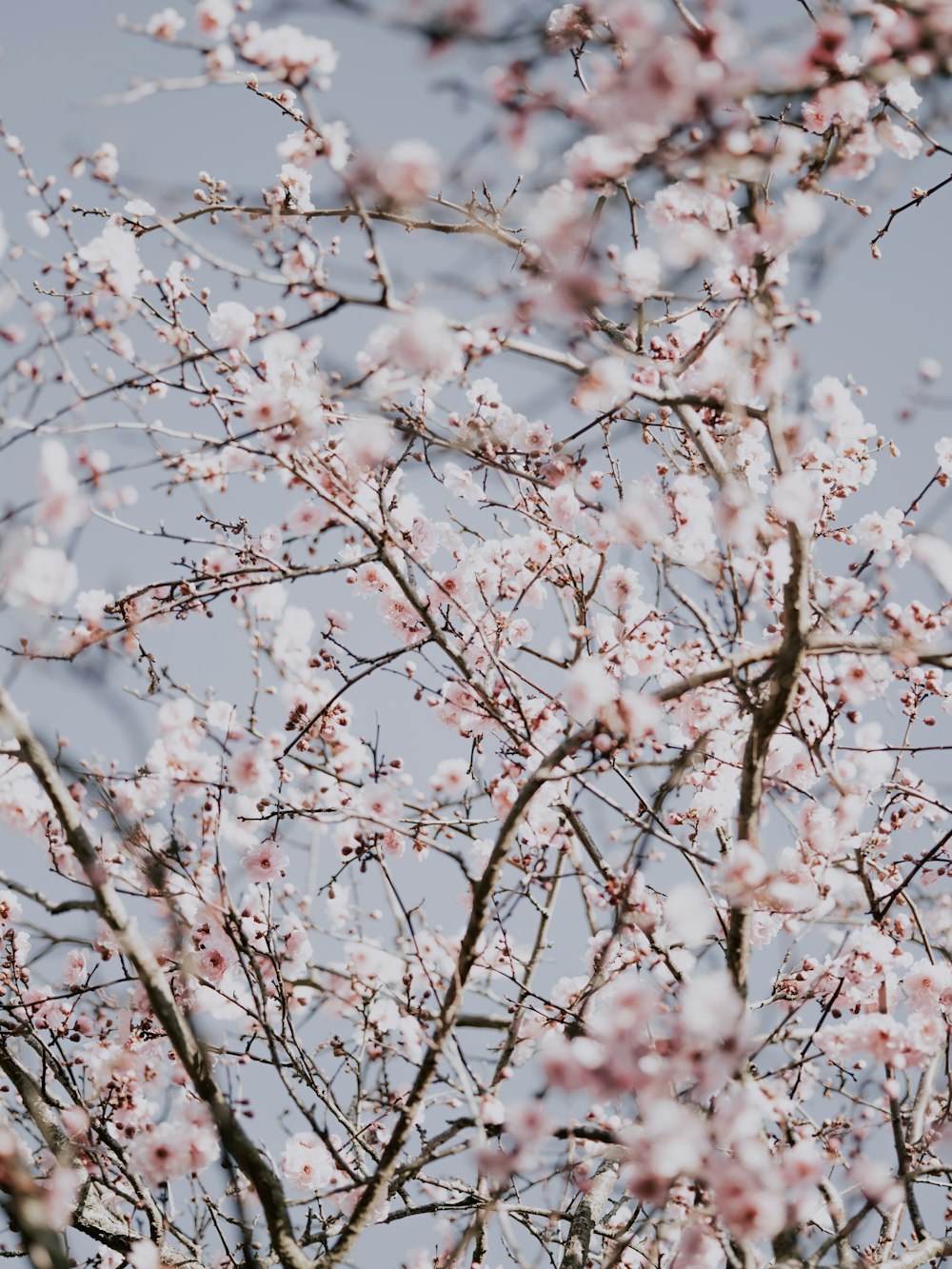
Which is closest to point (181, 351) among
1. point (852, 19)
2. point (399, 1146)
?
point (852, 19)

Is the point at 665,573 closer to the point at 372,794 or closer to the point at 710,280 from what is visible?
the point at 372,794

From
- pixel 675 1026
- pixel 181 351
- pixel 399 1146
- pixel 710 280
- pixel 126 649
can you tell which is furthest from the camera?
pixel 710 280

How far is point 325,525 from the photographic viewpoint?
4.02m

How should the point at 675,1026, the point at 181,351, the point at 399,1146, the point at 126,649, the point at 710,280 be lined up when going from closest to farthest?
1. the point at 675,1026
2. the point at 399,1146
3. the point at 181,351
4. the point at 126,649
5. the point at 710,280

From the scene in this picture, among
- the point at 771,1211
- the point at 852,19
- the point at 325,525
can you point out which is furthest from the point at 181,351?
the point at 771,1211

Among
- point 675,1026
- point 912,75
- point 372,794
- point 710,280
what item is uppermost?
point 710,280

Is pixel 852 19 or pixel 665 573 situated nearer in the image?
pixel 852 19

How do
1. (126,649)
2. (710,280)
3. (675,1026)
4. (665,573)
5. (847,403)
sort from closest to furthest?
→ (675,1026)
(665,573)
(126,649)
(847,403)
(710,280)

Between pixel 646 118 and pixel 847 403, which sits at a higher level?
pixel 847 403

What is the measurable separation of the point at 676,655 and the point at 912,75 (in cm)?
267

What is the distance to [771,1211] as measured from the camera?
7.03 feet

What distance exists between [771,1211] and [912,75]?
9.29 ft

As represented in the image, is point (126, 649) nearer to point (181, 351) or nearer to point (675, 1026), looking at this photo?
point (181, 351)

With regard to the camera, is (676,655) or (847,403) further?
(676,655)
